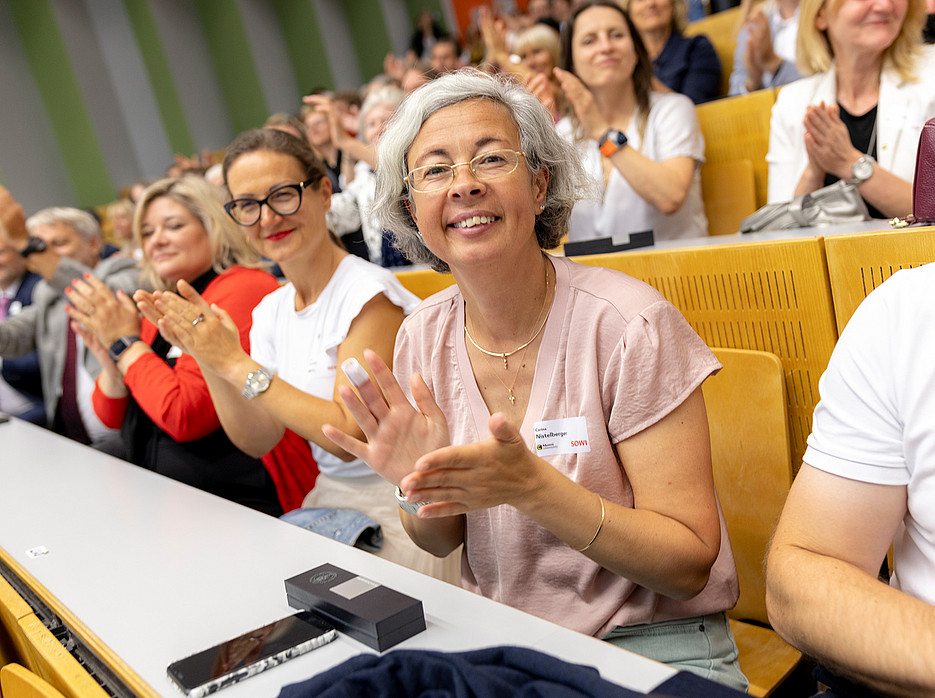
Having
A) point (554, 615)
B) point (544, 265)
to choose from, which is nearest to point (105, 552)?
point (554, 615)

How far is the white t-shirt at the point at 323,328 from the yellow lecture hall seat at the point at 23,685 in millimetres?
1002

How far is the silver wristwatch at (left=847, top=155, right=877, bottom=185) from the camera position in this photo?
198 cm

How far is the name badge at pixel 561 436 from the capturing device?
4.05ft

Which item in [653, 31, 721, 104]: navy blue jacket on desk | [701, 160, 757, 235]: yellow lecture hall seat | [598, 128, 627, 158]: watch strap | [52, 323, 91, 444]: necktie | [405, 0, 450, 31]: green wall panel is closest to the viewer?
[598, 128, 627, 158]: watch strap

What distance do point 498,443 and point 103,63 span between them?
420 inches

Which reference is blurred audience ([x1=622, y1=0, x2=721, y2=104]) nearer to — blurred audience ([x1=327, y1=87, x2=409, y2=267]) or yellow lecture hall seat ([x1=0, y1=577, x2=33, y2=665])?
blurred audience ([x1=327, y1=87, x2=409, y2=267])

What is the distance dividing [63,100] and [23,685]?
34.1 feet

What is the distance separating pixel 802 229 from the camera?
1.82 meters

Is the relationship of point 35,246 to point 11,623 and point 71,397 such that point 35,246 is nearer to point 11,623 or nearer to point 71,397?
point 71,397

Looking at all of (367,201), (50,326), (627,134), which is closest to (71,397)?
(50,326)

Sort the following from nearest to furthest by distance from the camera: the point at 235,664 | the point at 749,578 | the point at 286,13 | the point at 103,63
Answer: the point at 235,664
the point at 749,578
the point at 103,63
the point at 286,13

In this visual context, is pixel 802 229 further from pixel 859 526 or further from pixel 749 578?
pixel 859 526

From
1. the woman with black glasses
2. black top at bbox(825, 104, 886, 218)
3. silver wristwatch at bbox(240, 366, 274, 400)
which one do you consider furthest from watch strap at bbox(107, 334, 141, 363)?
black top at bbox(825, 104, 886, 218)

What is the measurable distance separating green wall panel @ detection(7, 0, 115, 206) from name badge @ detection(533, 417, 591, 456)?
994cm
